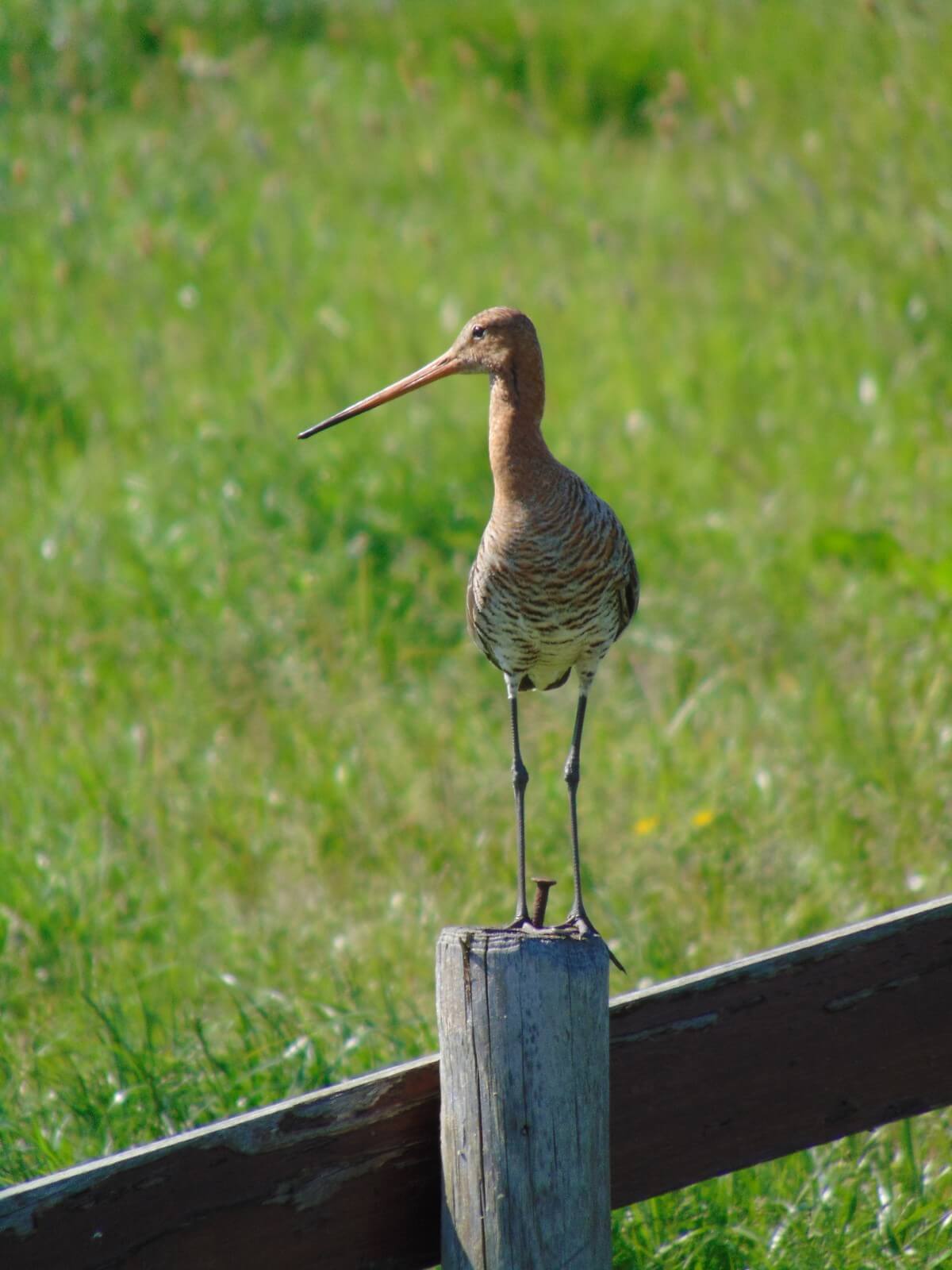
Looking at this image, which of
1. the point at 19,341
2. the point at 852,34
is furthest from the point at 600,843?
the point at 852,34

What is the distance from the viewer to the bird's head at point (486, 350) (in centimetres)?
271

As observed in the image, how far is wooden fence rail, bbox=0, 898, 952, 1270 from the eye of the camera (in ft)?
6.72

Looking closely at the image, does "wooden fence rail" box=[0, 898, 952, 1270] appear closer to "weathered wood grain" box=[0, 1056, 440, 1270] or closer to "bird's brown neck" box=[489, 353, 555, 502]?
"weathered wood grain" box=[0, 1056, 440, 1270]

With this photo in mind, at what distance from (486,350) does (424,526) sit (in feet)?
11.8

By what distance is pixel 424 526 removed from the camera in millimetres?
6340

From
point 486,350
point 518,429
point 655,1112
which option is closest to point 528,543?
point 518,429

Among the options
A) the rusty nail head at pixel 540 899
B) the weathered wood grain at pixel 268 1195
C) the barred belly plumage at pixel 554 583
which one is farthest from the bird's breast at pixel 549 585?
the weathered wood grain at pixel 268 1195

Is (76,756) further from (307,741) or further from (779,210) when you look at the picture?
(779,210)

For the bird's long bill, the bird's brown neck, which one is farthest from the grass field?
the bird's long bill

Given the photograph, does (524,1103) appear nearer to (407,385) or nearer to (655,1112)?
(655,1112)

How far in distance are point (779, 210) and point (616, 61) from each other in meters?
2.63

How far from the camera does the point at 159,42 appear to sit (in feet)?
34.7

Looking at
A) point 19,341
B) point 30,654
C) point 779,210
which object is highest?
point 779,210

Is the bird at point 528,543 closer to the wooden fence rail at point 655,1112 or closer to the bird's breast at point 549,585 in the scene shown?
the bird's breast at point 549,585
